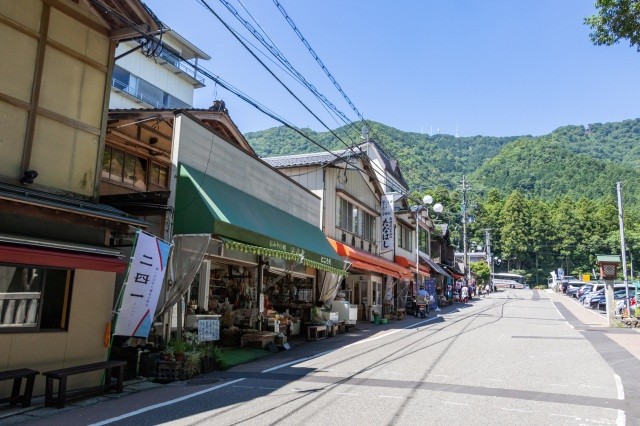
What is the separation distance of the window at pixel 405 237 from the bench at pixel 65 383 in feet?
90.2

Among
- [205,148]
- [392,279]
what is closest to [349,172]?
[392,279]

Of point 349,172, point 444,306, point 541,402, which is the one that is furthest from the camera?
point 444,306

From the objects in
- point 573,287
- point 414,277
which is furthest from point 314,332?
point 573,287

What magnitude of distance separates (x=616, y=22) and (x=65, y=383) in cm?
1232

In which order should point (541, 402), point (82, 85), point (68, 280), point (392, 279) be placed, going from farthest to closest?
point (392, 279), point (82, 85), point (68, 280), point (541, 402)

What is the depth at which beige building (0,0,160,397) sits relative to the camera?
7715 millimetres

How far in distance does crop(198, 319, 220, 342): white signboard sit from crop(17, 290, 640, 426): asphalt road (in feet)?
3.95

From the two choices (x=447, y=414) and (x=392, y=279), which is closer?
(x=447, y=414)

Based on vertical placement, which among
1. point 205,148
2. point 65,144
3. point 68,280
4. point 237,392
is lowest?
point 237,392

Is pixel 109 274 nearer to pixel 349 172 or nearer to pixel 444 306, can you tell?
pixel 349 172

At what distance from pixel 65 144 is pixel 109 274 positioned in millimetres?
2650

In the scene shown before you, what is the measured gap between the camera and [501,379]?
33.3 feet

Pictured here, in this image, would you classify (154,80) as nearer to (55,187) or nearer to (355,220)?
(355,220)

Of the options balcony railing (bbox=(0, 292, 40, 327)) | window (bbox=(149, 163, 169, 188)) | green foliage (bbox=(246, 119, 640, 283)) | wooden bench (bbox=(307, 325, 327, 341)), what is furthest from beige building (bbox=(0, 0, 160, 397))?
green foliage (bbox=(246, 119, 640, 283))
